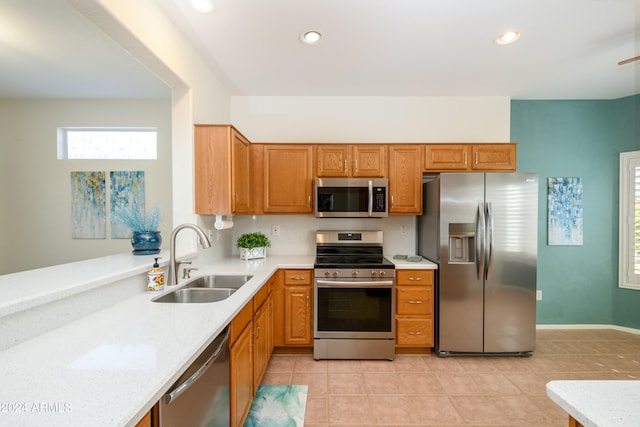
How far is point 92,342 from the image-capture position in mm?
1096

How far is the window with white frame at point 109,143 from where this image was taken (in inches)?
148

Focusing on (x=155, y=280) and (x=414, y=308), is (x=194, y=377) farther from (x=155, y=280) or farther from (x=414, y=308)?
(x=414, y=308)

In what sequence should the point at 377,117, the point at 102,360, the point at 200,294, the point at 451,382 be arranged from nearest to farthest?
1. the point at 102,360
2. the point at 200,294
3. the point at 451,382
4. the point at 377,117

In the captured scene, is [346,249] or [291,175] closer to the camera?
[291,175]

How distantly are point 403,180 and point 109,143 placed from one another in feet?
12.3

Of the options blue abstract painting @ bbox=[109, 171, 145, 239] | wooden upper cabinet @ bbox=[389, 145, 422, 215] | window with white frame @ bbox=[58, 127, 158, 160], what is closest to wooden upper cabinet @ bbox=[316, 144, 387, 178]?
wooden upper cabinet @ bbox=[389, 145, 422, 215]

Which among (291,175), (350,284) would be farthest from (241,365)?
(291,175)

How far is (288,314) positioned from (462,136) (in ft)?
9.16

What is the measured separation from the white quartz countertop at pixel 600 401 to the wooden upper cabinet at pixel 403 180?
2332mm

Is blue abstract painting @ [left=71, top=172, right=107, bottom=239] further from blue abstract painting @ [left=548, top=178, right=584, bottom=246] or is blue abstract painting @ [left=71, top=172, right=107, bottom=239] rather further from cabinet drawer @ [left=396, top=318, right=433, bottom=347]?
blue abstract painting @ [left=548, top=178, right=584, bottom=246]

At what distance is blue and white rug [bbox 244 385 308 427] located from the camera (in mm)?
1942

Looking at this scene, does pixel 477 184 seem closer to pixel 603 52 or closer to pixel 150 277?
pixel 603 52

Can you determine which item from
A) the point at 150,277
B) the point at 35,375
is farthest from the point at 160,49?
the point at 35,375

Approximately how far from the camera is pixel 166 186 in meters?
3.78
